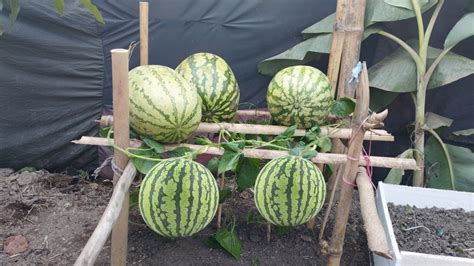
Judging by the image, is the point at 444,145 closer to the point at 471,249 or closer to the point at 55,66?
the point at 471,249

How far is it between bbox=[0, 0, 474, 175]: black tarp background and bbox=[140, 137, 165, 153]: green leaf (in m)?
1.44

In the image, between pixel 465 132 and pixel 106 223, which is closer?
pixel 106 223

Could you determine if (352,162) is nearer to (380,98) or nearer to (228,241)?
(228,241)

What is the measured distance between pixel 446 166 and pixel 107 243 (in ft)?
7.96

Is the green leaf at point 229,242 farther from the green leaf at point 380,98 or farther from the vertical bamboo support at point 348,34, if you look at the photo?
the green leaf at point 380,98

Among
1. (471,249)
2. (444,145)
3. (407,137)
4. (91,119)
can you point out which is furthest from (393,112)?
(91,119)

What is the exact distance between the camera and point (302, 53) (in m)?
3.29

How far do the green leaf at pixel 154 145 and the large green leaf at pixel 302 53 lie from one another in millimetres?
1407

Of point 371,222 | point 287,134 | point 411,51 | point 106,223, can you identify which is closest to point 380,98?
point 411,51

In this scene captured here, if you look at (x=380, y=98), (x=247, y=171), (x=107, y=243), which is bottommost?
(x=107, y=243)

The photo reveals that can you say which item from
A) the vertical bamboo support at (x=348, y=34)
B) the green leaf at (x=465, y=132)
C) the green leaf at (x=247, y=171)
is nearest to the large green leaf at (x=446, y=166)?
the green leaf at (x=465, y=132)

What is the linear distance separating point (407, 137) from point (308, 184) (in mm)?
2014

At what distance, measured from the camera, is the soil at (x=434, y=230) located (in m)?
2.52

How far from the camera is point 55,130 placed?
141 inches
